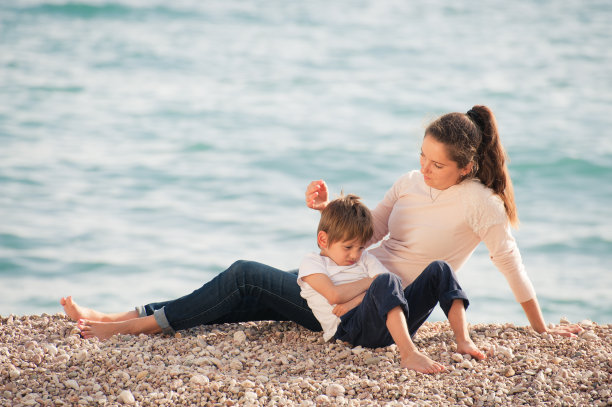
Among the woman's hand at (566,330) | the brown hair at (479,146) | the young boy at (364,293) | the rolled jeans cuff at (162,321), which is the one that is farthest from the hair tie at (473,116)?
the rolled jeans cuff at (162,321)

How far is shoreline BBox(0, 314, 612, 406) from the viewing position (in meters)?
3.12

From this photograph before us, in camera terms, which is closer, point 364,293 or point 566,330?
point 364,293

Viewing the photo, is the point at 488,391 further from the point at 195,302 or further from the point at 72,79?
the point at 72,79

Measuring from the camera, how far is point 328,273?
3734mm

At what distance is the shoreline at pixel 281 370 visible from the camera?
312cm

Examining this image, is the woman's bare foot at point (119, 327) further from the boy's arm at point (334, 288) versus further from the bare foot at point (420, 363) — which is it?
the bare foot at point (420, 363)

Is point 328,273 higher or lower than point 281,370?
Result: higher

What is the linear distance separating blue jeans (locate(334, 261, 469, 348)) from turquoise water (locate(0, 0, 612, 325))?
0.88 metres

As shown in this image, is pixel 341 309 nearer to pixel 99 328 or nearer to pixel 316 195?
pixel 316 195

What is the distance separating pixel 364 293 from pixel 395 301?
0.32 meters

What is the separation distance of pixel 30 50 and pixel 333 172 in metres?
7.82

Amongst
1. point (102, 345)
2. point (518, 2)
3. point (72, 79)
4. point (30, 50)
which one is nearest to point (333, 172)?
point (72, 79)

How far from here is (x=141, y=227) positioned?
8.38 metres

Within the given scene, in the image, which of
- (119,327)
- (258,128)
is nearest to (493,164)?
(119,327)
